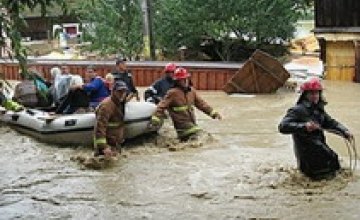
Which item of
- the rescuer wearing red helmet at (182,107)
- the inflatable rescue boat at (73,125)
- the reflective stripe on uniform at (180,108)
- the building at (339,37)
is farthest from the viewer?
the building at (339,37)

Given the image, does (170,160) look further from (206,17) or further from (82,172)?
(206,17)

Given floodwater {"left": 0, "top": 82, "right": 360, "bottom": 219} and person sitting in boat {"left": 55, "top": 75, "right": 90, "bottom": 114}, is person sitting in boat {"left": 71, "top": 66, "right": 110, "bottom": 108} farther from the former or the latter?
floodwater {"left": 0, "top": 82, "right": 360, "bottom": 219}

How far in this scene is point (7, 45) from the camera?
6938 mm

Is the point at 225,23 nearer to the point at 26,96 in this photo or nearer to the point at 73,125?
the point at 26,96

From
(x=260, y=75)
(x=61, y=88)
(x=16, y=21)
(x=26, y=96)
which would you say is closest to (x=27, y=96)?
(x=26, y=96)

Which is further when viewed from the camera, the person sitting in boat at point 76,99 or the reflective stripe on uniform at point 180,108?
the person sitting in boat at point 76,99

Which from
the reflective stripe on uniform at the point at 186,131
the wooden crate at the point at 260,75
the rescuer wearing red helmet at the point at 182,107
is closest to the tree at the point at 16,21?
the rescuer wearing red helmet at the point at 182,107

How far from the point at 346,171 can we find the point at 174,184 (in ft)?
8.21

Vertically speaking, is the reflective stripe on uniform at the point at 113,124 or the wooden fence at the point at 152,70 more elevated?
the wooden fence at the point at 152,70

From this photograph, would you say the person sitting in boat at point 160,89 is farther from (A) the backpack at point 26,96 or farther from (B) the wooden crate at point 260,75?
(B) the wooden crate at point 260,75

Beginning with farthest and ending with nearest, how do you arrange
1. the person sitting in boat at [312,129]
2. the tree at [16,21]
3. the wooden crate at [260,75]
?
the wooden crate at [260,75]
the person sitting in boat at [312,129]
the tree at [16,21]

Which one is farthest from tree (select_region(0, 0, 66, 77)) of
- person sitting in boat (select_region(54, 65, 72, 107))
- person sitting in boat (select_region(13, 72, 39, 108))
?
person sitting in boat (select_region(13, 72, 39, 108))

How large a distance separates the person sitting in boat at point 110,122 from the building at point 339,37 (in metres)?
10.7

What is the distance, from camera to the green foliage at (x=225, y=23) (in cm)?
2484
